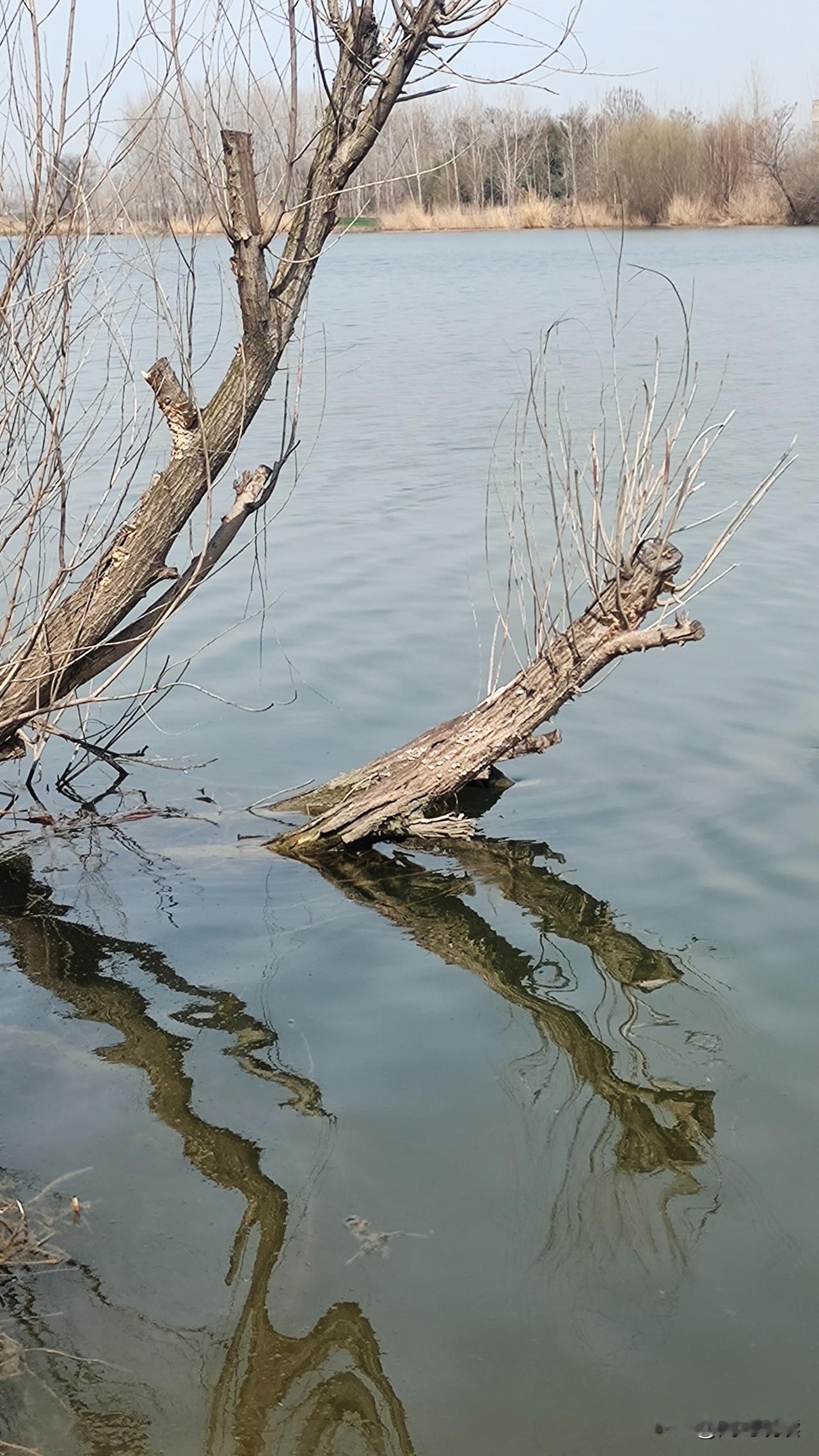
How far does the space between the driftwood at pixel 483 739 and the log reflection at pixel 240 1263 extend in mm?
1016

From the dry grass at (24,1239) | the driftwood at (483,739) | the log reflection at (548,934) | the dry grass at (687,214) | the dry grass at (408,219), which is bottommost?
the log reflection at (548,934)

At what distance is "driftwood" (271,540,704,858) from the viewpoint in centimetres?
468

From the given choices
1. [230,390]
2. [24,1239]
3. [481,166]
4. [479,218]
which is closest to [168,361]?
[230,390]

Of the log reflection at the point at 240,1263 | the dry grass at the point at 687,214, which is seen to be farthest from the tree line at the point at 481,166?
the log reflection at the point at 240,1263

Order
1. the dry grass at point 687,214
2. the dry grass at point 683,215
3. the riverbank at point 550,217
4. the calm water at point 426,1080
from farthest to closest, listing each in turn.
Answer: the dry grass at point 687,214
the dry grass at point 683,215
the riverbank at point 550,217
the calm water at point 426,1080

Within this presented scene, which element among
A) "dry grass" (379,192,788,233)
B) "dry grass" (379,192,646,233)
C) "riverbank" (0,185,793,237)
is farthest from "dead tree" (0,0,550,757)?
"dry grass" (379,192,788,233)

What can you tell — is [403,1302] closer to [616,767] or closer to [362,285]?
[616,767]

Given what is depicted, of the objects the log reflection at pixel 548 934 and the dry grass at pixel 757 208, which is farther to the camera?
the dry grass at pixel 757 208

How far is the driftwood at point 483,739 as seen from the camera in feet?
15.4

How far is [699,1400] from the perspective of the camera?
2.67 meters

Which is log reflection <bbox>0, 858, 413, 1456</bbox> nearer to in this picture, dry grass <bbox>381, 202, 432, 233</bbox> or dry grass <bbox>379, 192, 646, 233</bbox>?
dry grass <bbox>379, 192, 646, 233</bbox>

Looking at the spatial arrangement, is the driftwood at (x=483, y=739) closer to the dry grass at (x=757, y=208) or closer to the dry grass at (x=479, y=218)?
the dry grass at (x=479, y=218)

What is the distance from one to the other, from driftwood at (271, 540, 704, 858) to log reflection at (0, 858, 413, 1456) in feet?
3.33

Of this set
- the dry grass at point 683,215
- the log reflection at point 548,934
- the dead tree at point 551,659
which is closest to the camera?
the log reflection at point 548,934
